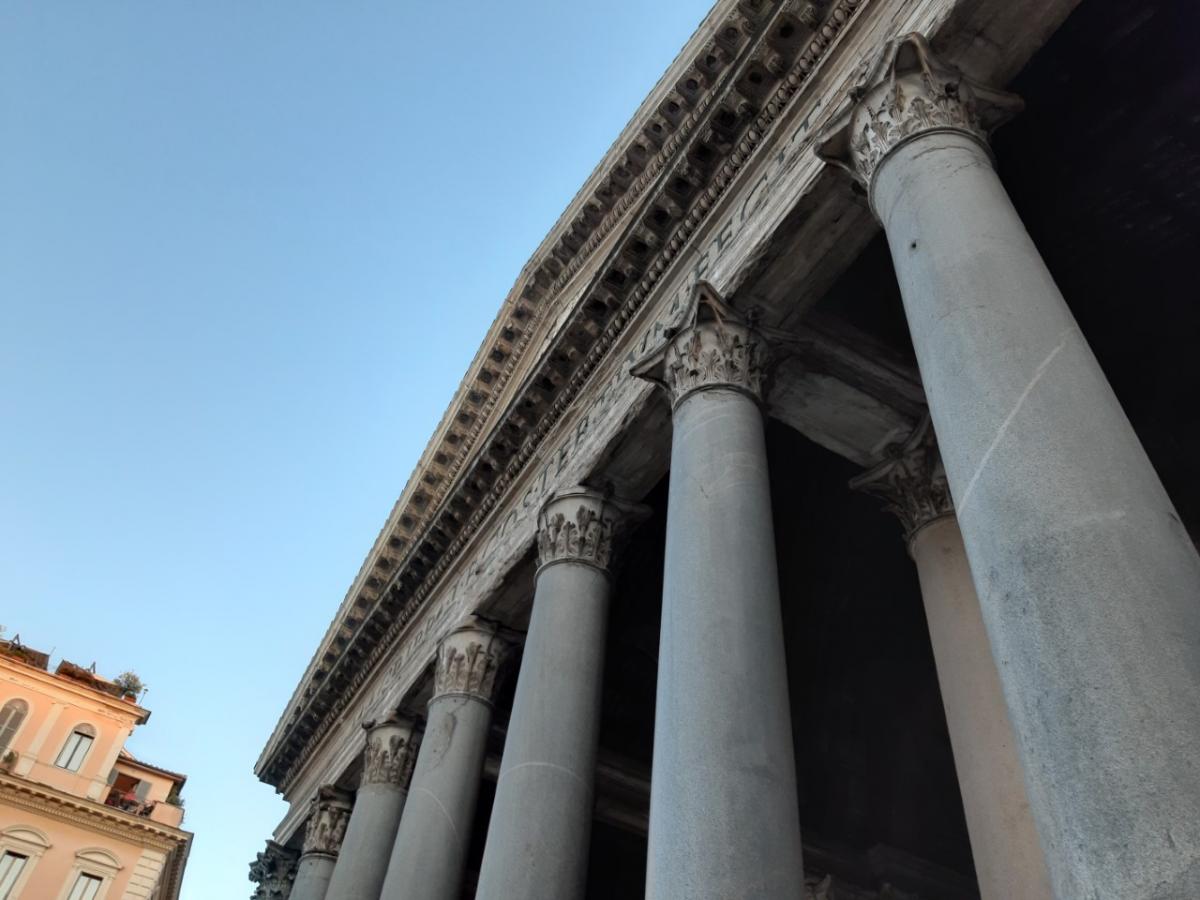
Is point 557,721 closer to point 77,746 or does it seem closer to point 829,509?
point 829,509

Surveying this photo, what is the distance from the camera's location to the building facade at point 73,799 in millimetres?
24672

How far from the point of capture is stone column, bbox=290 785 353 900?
14.4 metres

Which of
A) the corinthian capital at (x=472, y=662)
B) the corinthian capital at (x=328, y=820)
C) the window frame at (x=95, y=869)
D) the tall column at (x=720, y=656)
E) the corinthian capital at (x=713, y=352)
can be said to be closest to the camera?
the tall column at (x=720, y=656)

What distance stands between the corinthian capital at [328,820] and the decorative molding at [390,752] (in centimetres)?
212

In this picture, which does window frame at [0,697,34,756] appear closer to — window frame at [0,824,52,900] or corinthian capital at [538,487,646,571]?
window frame at [0,824,52,900]

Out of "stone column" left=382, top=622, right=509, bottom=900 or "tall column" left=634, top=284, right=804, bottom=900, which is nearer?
"tall column" left=634, top=284, right=804, bottom=900

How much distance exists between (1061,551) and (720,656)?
2526 mm

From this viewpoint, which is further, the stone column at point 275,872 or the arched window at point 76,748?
the arched window at point 76,748

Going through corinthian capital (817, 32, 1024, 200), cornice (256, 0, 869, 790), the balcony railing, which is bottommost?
corinthian capital (817, 32, 1024, 200)

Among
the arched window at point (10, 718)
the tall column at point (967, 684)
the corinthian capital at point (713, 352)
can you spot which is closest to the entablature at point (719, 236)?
the corinthian capital at point (713, 352)

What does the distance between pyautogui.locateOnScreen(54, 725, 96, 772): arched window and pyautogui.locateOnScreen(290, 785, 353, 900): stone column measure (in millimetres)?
15743

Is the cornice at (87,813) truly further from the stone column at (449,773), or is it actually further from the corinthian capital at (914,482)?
the corinthian capital at (914,482)

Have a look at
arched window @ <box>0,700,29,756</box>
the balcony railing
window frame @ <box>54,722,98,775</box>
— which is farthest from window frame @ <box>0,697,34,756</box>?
the balcony railing

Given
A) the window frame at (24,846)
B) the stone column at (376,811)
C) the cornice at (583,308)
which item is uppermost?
the cornice at (583,308)
